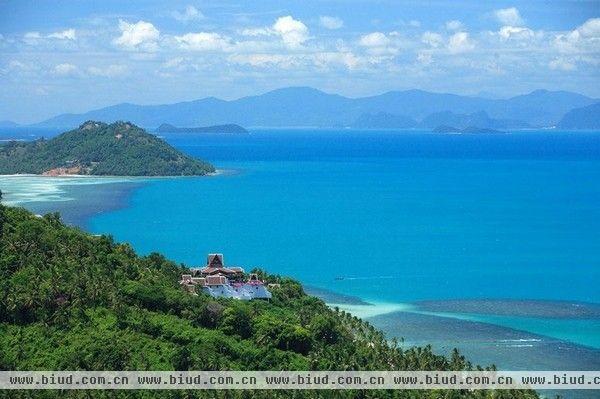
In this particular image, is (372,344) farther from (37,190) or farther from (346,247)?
(37,190)

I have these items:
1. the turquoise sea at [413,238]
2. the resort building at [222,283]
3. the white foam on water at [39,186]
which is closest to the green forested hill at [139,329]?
the resort building at [222,283]

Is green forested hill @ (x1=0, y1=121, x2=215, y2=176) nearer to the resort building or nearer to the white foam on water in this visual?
the white foam on water

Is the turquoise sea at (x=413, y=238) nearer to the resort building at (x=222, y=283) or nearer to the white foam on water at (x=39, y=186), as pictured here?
the white foam on water at (x=39, y=186)

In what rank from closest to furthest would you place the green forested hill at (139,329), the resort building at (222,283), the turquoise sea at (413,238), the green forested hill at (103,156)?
1. the green forested hill at (139,329)
2. the resort building at (222,283)
3. the turquoise sea at (413,238)
4. the green forested hill at (103,156)

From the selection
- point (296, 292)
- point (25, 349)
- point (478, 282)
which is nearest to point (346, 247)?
point (478, 282)

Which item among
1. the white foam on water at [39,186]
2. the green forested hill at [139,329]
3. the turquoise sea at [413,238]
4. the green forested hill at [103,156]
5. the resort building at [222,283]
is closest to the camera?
the green forested hill at [139,329]

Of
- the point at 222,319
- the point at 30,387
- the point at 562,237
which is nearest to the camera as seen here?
the point at 30,387

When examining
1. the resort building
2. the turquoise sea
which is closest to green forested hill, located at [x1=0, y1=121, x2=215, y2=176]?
the turquoise sea
